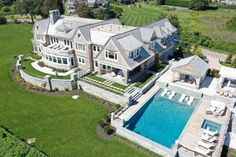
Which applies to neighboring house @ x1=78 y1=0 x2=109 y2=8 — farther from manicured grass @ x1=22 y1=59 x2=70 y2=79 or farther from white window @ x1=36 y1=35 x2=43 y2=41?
manicured grass @ x1=22 y1=59 x2=70 y2=79

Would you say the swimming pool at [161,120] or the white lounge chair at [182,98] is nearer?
the swimming pool at [161,120]

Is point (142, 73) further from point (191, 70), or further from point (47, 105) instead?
point (47, 105)

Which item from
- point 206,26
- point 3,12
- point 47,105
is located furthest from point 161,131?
point 3,12

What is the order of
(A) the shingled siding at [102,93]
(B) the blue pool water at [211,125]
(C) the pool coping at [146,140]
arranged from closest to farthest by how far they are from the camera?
(C) the pool coping at [146,140] < (B) the blue pool water at [211,125] < (A) the shingled siding at [102,93]

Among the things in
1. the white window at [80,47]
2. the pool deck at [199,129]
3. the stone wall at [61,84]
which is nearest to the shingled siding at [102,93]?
the stone wall at [61,84]

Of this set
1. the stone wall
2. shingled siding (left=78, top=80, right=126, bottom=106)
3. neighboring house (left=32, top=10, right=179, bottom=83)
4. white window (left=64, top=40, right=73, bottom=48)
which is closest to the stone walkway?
neighboring house (left=32, top=10, right=179, bottom=83)

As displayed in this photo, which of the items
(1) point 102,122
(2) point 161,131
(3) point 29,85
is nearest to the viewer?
(2) point 161,131

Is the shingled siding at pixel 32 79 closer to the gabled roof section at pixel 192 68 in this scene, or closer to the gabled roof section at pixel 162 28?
the gabled roof section at pixel 162 28

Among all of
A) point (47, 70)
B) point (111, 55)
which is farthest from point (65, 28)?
point (111, 55)
